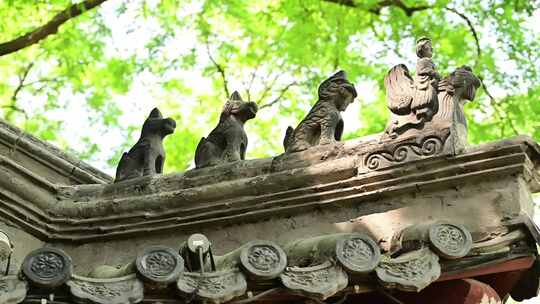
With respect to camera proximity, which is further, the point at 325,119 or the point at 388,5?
the point at 388,5

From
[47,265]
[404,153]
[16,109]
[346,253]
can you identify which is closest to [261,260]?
Result: [346,253]

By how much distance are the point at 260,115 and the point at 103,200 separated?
9742 mm

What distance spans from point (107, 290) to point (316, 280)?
105 cm

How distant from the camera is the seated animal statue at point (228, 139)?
666 cm

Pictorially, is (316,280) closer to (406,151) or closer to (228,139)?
(406,151)

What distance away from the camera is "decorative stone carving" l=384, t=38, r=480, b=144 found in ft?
19.9

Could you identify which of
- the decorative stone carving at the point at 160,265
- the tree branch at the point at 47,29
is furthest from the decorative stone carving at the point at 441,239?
the tree branch at the point at 47,29

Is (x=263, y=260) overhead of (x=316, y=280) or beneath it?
overhead

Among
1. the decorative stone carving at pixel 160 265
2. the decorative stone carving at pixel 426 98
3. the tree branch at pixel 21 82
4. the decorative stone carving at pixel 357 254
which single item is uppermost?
the tree branch at pixel 21 82

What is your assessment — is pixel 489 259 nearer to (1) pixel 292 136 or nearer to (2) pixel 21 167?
(1) pixel 292 136

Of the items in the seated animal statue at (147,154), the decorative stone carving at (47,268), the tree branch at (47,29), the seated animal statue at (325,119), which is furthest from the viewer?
the tree branch at (47,29)

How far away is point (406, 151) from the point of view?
5996 mm

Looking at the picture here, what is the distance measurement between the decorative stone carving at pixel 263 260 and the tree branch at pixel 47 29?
904 centimetres

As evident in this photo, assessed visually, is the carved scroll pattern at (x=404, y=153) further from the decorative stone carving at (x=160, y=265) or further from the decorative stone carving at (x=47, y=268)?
the decorative stone carving at (x=47, y=268)
